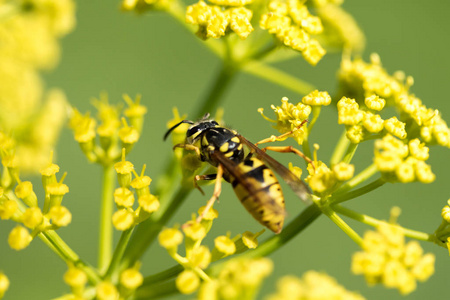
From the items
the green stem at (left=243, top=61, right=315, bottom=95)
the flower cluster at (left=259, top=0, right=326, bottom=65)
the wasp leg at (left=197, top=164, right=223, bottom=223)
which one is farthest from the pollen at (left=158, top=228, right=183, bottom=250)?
the green stem at (left=243, top=61, right=315, bottom=95)

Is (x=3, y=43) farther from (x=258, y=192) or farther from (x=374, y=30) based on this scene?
(x=374, y=30)

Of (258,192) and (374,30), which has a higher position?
(258,192)

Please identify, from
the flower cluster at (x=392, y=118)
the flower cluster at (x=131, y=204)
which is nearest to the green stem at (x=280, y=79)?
the flower cluster at (x=392, y=118)

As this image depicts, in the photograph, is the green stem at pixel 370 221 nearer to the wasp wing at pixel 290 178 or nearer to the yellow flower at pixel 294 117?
the wasp wing at pixel 290 178

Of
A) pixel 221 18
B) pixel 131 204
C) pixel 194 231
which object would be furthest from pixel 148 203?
pixel 221 18

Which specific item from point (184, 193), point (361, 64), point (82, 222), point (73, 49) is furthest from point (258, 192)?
point (73, 49)
